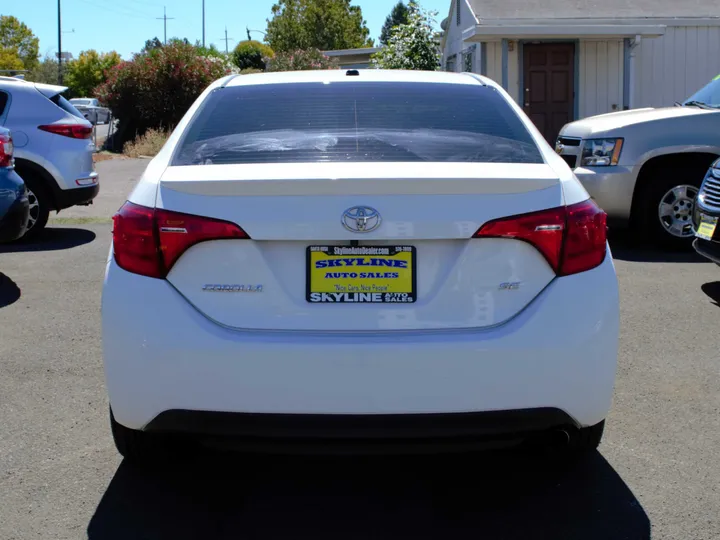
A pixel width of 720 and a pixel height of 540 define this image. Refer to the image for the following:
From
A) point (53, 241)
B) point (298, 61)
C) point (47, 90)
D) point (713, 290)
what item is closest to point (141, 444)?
point (713, 290)

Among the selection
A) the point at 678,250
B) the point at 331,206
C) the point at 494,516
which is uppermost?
the point at 331,206

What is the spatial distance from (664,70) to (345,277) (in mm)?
18001

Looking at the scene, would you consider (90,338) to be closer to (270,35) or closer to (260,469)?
(260,469)

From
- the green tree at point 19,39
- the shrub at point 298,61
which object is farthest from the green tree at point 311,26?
the shrub at point 298,61

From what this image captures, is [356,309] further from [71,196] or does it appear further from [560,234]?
[71,196]

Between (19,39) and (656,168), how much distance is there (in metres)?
81.1

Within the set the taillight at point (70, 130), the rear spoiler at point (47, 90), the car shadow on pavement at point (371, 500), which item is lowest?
the car shadow on pavement at point (371, 500)

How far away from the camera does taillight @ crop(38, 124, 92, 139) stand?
10.4 meters

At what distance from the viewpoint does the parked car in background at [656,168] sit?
29.8 feet

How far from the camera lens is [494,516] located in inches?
137

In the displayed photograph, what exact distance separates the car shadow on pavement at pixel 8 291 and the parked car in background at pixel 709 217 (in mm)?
5405

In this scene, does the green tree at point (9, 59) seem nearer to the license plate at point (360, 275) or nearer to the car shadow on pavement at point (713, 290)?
the car shadow on pavement at point (713, 290)

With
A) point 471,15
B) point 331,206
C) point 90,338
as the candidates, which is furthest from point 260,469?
point 471,15

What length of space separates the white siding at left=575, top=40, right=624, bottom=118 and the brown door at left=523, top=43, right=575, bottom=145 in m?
0.22
